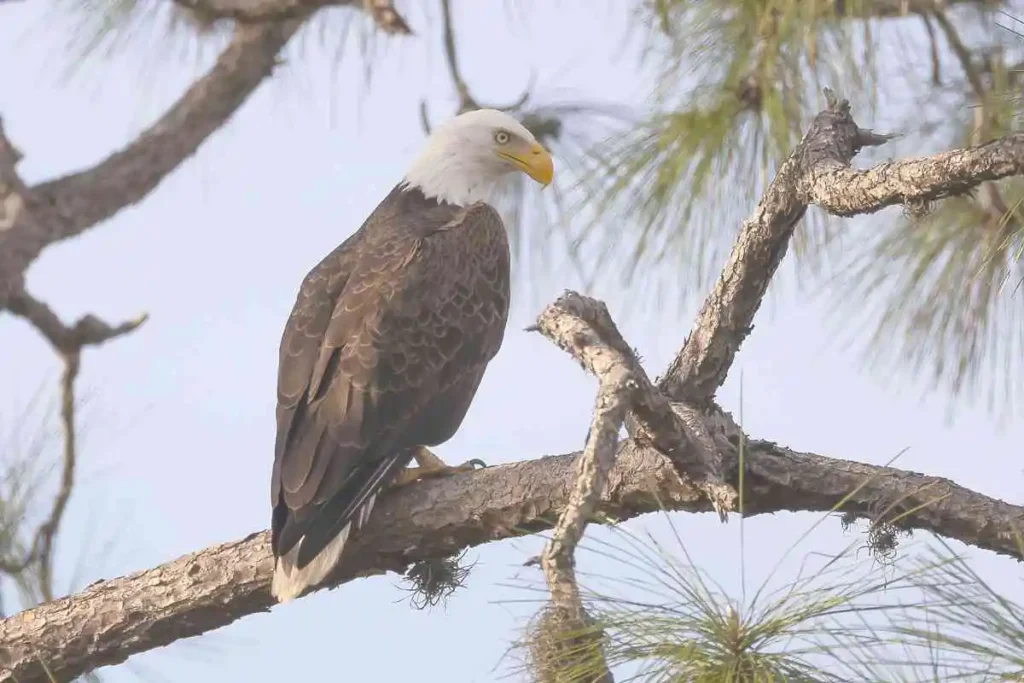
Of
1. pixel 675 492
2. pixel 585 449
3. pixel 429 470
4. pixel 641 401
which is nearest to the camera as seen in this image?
pixel 585 449

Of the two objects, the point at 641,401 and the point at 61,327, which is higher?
the point at 61,327

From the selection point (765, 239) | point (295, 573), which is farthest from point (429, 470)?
point (765, 239)

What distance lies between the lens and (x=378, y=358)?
3.56m

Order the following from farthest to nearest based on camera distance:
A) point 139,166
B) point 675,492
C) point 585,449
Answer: point 139,166 → point 675,492 → point 585,449

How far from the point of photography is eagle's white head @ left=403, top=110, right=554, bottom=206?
4.40 metres

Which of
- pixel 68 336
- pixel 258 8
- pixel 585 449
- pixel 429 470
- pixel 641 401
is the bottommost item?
pixel 585 449

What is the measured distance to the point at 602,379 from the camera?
214cm

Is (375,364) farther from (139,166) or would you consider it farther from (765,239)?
(139,166)

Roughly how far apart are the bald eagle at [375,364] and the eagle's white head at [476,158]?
19 centimetres

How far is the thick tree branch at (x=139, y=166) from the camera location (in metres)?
4.59

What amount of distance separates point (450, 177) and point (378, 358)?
1.02 m

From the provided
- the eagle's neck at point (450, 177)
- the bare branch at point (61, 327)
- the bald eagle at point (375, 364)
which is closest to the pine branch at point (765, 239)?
the bald eagle at point (375, 364)

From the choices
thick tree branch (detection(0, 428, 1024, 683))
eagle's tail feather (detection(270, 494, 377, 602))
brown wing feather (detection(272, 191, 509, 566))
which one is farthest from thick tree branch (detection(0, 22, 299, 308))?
eagle's tail feather (detection(270, 494, 377, 602))

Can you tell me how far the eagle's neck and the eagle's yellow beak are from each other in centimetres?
11
